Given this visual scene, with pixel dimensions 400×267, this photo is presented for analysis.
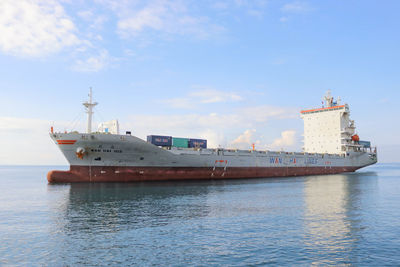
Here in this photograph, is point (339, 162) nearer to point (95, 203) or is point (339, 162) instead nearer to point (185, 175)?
point (185, 175)

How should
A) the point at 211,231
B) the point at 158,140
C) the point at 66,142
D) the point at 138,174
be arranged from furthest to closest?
1. the point at 158,140
2. the point at 138,174
3. the point at 66,142
4. the point at 211,231

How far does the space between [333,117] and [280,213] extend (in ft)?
193

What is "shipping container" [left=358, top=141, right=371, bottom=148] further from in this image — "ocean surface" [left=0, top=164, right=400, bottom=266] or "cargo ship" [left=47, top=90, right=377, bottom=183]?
"ocean surface" [left=0, top=164, right=400, bottom=266]

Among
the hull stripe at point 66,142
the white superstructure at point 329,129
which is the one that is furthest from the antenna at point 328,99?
the hull stripe at point 66,142

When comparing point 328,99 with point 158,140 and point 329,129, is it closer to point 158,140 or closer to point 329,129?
point 329,129

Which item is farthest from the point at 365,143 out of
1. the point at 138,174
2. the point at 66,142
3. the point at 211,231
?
the point at 211,231

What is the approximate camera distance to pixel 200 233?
15.2 metres

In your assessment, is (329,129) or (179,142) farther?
(329,129)

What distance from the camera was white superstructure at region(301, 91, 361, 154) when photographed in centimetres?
6994

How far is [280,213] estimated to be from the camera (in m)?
20.2

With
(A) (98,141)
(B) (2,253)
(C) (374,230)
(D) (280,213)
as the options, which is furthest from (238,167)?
(B) (2,253)

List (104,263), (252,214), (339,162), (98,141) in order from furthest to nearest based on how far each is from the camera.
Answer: (339,162) → (98,141) → (252,214) → (104,263)

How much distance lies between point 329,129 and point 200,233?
66.3 meters

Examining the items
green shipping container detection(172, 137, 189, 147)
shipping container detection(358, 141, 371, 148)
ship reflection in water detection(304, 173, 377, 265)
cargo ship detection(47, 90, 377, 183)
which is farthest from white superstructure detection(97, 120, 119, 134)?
shipping container detection(358, 141, 371, 148)
